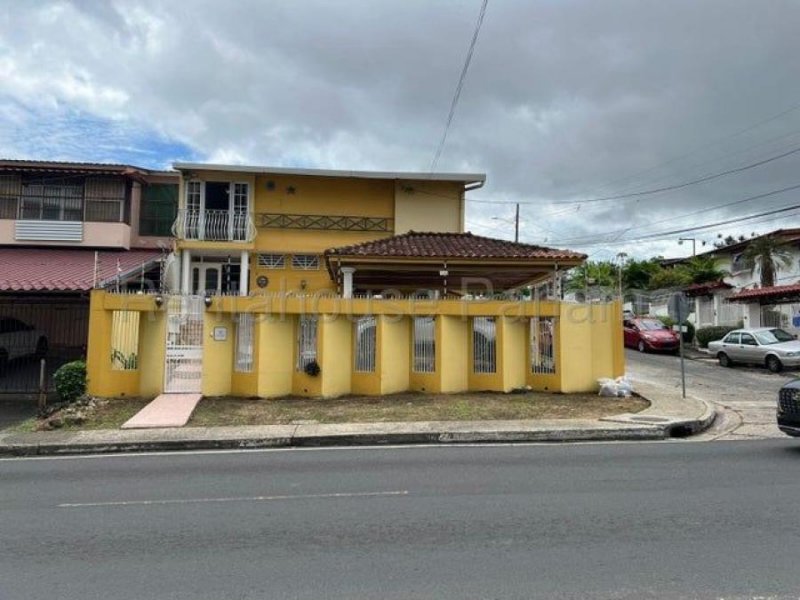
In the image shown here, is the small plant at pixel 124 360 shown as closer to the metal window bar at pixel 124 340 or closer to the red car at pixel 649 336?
the metal window bar at pixel 124 340

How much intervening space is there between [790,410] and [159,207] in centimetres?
2233

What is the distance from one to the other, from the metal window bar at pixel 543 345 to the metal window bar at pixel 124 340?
9.44m

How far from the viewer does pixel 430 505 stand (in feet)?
20.6

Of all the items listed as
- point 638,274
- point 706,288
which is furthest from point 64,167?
point 638,274

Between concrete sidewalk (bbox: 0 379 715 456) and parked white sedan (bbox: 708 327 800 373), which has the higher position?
parked white sedan (bbox: 708 327 800 373)

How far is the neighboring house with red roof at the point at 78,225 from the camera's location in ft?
63.8

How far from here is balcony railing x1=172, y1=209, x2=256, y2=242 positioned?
22.5 meters

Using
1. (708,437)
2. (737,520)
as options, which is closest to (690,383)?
(708,437)

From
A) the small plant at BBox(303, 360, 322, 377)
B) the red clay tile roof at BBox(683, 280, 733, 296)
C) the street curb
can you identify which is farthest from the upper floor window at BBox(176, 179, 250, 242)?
the red clay tile roof at BBox(683, 280, 733, 296)

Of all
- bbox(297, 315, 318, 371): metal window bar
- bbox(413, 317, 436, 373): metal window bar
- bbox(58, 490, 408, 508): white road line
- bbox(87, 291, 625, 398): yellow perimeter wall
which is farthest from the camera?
bbox(413, 317, 436, 373): metal window bar

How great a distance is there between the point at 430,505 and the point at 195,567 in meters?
2.45

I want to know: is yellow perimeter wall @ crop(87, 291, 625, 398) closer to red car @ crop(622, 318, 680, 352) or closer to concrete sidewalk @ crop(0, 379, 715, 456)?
concrete sidewalk @ crop(0, 379, 715, 456)

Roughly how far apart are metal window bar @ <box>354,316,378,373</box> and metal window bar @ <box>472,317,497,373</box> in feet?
8.07

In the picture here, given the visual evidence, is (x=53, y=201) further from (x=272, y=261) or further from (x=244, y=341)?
(x=244, y=341)
